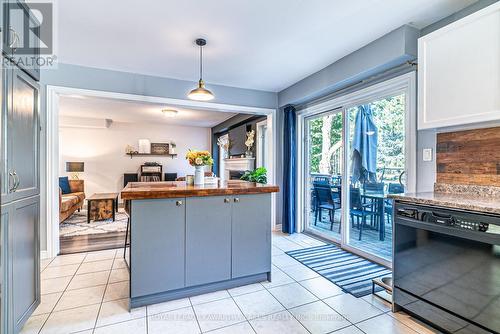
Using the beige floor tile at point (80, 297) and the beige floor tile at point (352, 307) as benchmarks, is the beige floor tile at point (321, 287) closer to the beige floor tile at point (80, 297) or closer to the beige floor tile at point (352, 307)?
the beige floor tile at point (352, 307)

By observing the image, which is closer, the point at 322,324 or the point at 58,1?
the point at 322,324

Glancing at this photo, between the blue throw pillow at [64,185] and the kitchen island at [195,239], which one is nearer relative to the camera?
the kitchen island at [195,239]

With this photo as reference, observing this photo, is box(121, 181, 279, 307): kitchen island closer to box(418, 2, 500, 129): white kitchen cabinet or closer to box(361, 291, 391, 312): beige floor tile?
box(361, 291, 391, 312): beige floor tile

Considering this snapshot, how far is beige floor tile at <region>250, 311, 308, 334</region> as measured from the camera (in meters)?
1.82

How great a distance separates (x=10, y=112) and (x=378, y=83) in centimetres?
343

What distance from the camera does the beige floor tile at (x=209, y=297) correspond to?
7.27 feet

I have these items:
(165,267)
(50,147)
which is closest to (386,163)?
(165,267)

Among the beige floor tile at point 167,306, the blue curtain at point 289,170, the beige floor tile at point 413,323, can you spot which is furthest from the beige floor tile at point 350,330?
the blue curtain at point 289,170

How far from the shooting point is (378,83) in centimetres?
299

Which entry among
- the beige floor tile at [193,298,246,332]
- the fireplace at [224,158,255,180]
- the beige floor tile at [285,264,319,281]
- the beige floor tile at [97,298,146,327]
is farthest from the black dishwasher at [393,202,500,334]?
the fireplace at [224,158,255,180]

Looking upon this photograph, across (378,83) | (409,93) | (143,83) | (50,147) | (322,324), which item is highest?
(143,83)

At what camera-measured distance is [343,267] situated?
2945 millimetres

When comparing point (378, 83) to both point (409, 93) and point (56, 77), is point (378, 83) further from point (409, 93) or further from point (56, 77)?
point (56, 77)

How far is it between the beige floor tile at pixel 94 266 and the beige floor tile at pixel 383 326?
274 cm
